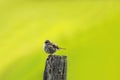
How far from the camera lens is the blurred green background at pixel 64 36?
4.15m

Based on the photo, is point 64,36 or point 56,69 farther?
point 64,36

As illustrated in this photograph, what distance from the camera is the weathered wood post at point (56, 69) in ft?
7.38

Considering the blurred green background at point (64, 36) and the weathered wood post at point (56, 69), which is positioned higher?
the blurred green background at point (64, 36)

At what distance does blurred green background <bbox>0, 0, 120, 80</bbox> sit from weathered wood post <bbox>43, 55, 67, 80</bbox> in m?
1.60

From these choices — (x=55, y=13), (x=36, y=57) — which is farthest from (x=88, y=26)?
(x=36, y=57)

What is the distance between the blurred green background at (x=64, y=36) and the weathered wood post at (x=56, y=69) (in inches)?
62.9

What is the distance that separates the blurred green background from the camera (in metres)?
4.15

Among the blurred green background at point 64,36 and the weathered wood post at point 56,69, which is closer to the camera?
the weathered wood post at point 56,69

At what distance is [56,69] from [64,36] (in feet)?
6.90

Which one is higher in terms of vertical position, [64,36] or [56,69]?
[64,36]

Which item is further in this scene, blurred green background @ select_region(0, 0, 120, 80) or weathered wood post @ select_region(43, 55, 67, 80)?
blurred green background @ select_region(0, 0, 120, 80)

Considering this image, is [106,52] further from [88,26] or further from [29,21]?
[29,21]

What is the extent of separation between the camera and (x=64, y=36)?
4355 mm

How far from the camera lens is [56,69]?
2.27 m
